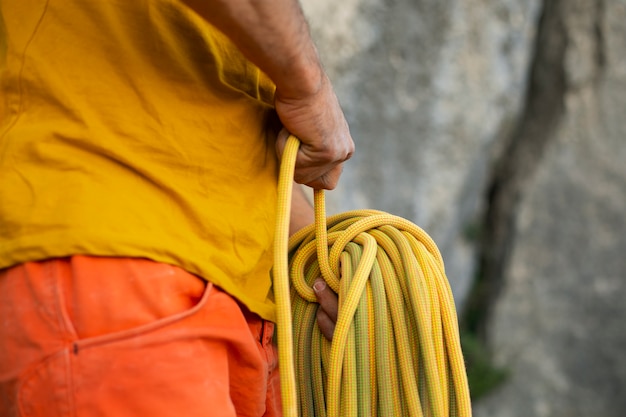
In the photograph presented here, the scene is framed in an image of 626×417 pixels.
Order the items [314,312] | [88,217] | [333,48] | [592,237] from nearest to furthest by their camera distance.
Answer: [88,217]
[314,312]
[333,48]
[592,237]

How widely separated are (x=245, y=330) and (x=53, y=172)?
0.31m

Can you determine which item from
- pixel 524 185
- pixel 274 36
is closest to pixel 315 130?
pixel 274 36

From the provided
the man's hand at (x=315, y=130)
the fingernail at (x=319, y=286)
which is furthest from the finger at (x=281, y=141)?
the fingernail at (x=319, y=286)

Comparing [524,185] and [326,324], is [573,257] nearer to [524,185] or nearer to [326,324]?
[524,185]

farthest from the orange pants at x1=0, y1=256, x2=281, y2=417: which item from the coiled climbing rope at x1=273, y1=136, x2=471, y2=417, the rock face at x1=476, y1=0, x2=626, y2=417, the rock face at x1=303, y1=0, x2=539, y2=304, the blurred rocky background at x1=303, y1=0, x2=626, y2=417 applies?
the rock face at x1=476, y1=0, x2=626, y2=417

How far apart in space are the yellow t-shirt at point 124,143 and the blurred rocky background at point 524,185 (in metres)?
1.78

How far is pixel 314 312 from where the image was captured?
4.00ft

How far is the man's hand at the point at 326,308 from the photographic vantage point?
1188mm

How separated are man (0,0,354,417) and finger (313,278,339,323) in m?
0.13

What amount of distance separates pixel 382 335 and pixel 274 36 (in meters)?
0.46

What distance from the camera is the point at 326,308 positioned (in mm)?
1197

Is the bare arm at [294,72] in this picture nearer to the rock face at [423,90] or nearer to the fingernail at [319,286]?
the fingernail at [319,286]

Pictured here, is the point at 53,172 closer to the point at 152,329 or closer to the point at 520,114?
the point at 152,329

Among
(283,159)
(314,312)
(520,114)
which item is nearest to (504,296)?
(520,114)
